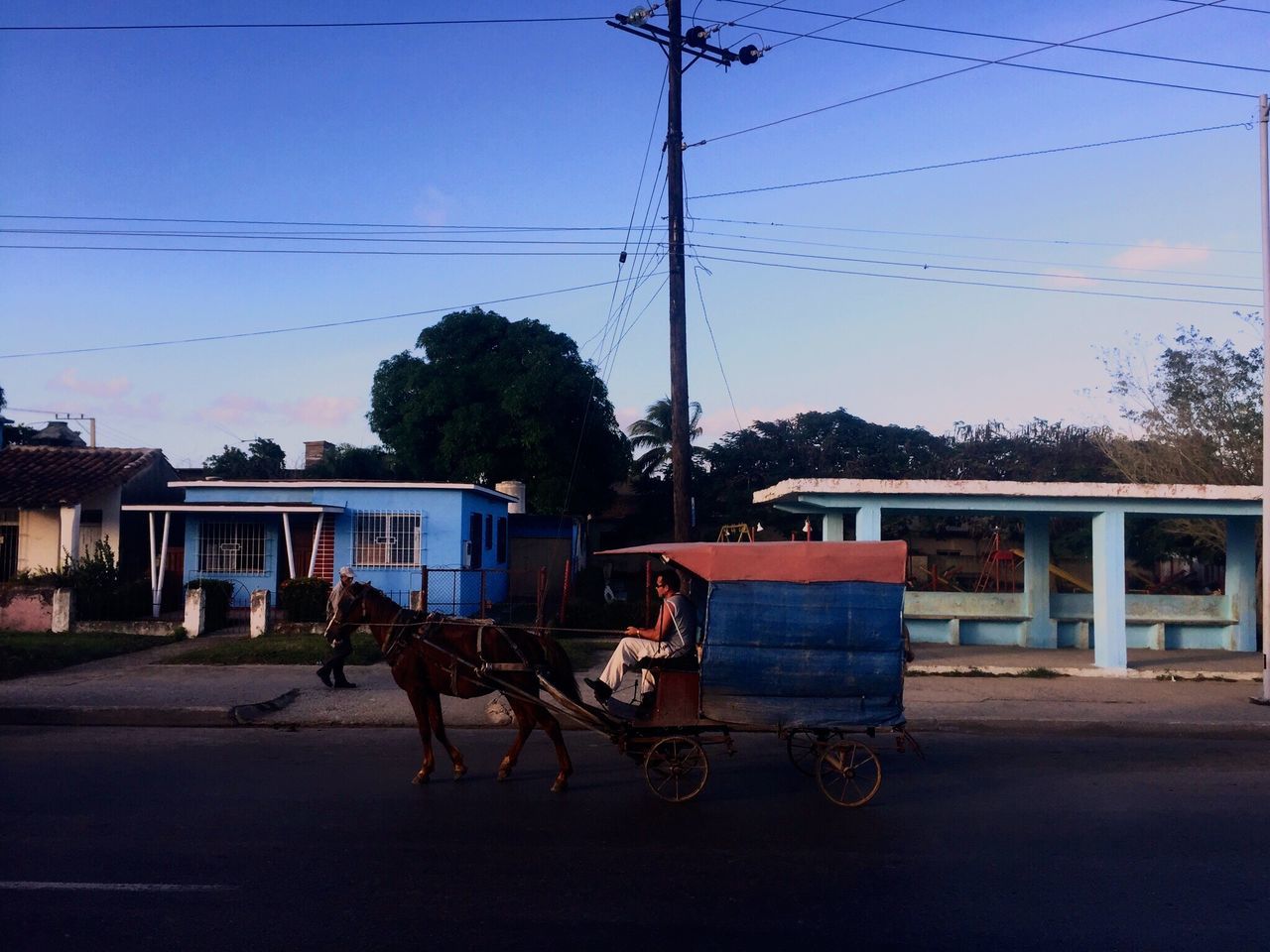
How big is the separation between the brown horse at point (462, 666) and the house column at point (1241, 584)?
15557mm

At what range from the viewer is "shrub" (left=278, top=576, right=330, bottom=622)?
19469 mm

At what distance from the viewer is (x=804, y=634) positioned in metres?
8.07

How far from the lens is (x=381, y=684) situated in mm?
14242

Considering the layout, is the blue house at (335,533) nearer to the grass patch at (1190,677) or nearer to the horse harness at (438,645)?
the grass patch at (1190,677)

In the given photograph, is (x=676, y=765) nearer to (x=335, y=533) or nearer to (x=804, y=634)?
(x=804, y=634)

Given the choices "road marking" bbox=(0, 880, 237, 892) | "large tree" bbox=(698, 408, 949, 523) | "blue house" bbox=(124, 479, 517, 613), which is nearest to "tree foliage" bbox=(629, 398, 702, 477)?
"large tree" bbox=(698, 408, 949, 523)

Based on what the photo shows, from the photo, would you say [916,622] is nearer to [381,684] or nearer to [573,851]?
[381,684]

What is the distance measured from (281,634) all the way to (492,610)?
13.5 ft

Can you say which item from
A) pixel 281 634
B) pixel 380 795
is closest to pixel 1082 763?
pixel 380 795

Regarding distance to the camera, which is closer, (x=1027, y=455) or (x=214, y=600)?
(x=214, y=600)

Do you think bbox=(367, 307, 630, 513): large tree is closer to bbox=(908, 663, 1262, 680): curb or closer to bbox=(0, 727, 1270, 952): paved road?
bbox=(908, 663, 1262, 680): curb

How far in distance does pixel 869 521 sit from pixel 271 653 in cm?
949

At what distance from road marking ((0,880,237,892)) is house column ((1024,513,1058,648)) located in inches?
670

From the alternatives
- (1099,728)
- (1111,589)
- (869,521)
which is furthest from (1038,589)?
(1099,728)
